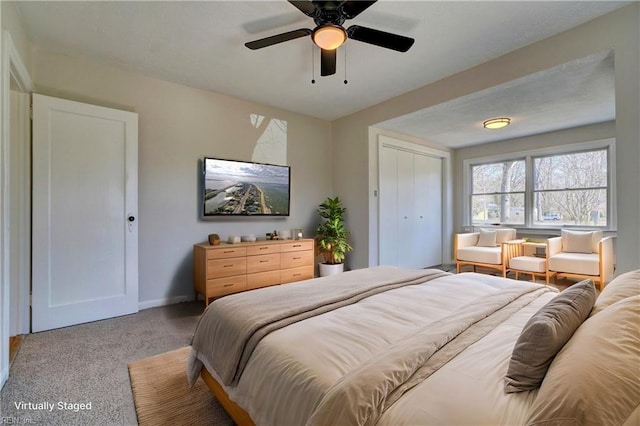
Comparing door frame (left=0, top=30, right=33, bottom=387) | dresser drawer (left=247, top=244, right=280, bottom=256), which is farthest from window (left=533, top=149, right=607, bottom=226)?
door frame (left=0, top=30, right=33, bottom=387)

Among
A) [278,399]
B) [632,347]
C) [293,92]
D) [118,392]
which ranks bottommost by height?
[118,392]

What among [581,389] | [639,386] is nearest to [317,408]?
[581,389]

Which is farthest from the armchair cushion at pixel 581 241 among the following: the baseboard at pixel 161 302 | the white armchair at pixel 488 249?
the baseboard at pixel 161 302

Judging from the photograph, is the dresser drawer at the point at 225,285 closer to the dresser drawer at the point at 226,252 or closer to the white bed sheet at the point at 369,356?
the dresser drawer at the point at 226,252

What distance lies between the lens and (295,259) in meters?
3.96

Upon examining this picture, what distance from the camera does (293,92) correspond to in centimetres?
383

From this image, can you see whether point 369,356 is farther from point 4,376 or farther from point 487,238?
point 487,238

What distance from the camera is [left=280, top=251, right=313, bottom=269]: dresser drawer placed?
12.6ft

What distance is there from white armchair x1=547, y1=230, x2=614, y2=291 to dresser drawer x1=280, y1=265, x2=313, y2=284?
3360mm

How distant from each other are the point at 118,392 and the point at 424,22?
11.5 feet

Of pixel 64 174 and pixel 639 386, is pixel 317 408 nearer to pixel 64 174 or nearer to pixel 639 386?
pixel 639 386

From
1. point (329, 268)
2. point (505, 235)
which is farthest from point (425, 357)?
point (505, 235)

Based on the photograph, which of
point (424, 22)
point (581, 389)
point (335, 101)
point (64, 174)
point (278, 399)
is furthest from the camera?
point (335, 101)

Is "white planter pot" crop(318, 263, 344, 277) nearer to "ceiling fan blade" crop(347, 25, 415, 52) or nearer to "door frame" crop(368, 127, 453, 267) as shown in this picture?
"door frame" crop(368, 127, 453, 267)
